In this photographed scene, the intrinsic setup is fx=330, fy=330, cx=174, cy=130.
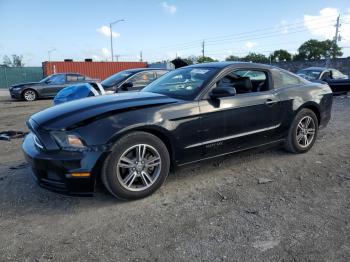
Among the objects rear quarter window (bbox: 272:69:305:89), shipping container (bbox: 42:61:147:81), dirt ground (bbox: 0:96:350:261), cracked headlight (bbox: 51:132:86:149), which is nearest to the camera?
dirt ground (bbox: 0:96:350:261)

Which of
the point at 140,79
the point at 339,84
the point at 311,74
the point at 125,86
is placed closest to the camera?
the point at 125,86

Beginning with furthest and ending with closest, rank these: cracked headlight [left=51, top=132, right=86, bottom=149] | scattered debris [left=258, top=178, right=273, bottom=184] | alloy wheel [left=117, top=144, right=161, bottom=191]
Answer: scattered debris [left=258, top=178, right=273, bottom=184], alloy wheel [left=117, top=144, right=161, bottom=191], cracked headlight [left=51, top=132, right=86, bottom=149]

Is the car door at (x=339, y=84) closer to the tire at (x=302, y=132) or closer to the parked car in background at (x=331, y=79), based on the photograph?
the parked car in background at (x=331, y=79)

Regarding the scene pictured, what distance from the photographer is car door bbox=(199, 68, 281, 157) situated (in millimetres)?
4047

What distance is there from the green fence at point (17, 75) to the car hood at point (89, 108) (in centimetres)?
3375

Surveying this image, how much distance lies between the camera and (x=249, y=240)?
9.25 feet

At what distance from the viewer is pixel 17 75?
3444 centimetres

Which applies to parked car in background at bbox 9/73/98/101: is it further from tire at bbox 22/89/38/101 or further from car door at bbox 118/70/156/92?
car door at bbox 118/70/156/92

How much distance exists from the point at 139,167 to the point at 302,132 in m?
2.91

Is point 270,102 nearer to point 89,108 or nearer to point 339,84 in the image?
point 89,108

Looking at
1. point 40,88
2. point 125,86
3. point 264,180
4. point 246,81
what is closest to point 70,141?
point 264,180

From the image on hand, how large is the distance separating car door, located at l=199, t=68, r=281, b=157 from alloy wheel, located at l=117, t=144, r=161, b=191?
2.28ft

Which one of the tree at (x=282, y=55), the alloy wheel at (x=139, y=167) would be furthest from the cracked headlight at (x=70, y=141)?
the tree at (x=282, y=55)

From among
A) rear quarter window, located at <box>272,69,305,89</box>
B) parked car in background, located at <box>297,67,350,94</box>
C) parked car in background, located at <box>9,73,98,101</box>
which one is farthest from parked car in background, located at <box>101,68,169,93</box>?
parked car in background, located at <box>9,73,98,101</box>
